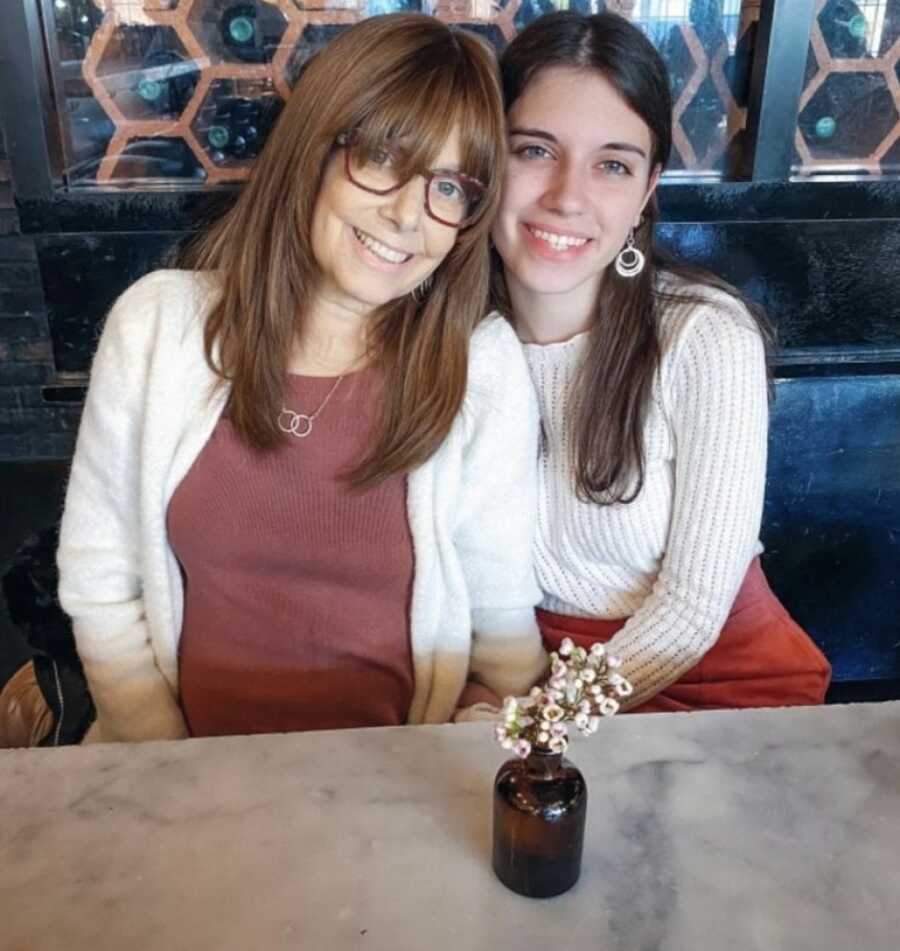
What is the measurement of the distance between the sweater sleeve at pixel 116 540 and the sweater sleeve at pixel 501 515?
0.44 metres

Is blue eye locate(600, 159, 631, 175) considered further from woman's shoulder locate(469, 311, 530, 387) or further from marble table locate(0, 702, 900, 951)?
marble table locate(0, 702, 900, 951)

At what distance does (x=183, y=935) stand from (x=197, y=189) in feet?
4.28

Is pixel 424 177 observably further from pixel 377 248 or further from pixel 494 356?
pixel 494 356

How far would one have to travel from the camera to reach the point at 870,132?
1906mm

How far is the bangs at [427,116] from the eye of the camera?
121 centimetres

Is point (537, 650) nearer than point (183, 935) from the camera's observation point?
No

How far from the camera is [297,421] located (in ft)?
4.43

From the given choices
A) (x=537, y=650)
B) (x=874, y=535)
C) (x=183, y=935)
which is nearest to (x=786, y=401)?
(x=874, y=535)

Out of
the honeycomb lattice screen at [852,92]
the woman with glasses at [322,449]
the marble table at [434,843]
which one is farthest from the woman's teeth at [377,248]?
the honeycomb lattice screen at [852,92]

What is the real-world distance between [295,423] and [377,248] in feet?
0.83

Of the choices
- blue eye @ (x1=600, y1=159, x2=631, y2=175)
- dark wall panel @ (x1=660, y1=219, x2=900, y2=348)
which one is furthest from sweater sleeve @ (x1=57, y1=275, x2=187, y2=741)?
dark wall panel @ (x1=660, y1=219, x2=900, y2=348)

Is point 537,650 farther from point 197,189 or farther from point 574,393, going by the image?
point 197,189

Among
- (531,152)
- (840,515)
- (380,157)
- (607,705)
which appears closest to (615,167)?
(531,152)

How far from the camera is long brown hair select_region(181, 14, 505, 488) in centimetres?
121
